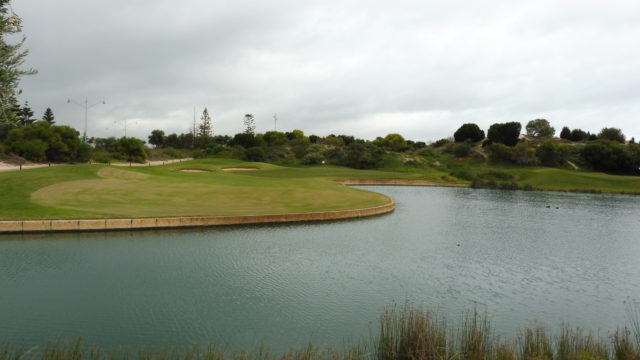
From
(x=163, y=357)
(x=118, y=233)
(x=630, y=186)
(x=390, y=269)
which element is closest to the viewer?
(x=163, y=357)

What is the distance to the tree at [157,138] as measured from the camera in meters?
116

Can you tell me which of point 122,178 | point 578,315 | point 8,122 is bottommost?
point 578,315

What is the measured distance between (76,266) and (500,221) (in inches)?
785

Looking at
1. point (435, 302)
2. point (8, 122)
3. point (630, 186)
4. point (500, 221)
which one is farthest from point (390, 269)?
point (630, 186)

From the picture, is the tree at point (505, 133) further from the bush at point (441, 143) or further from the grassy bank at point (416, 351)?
the grassy bank at point (416, 351)

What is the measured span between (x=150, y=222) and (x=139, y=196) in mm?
A: 5731

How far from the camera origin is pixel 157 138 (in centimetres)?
11625

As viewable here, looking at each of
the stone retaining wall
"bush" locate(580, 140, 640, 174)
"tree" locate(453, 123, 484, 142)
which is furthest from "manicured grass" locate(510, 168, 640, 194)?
"tree" locate(453, 123, 484, 142)

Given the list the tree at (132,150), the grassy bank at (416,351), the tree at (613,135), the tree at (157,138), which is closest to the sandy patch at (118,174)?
the grassy bank at (416,351)

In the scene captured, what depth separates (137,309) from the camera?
849 cm

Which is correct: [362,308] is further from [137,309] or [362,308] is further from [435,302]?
[137,309]

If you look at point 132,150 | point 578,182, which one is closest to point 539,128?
point 578,182

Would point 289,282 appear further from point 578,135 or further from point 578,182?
point 578,135

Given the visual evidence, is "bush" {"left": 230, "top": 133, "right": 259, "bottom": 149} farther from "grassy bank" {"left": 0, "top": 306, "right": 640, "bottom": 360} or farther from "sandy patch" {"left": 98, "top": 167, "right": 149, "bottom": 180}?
"grassy bank" {"left": 0, "top": 306, "right": 640, "bottom": 360}
